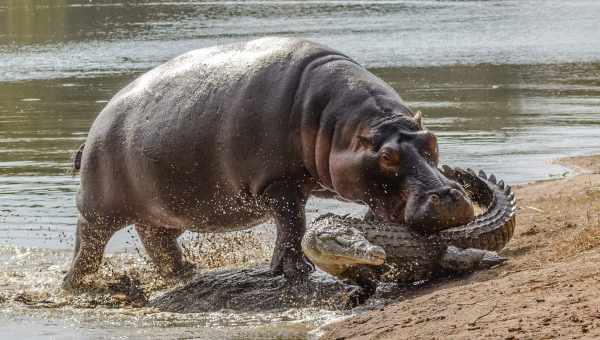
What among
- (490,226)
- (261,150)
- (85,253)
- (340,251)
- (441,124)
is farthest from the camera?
(441,124)

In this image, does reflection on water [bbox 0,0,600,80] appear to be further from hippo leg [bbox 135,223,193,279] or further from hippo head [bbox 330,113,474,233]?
hippo head [bbox 330,113,474,233]

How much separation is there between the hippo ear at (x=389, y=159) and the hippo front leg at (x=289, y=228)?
0.76 meters

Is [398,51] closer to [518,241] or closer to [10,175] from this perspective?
[10,175]

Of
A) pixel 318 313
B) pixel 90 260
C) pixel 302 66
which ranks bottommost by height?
pixel 90 260

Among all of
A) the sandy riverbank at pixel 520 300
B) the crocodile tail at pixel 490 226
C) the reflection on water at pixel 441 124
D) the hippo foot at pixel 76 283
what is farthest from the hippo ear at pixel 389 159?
the reflection on water at pixel 441 124

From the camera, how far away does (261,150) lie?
7.10 m

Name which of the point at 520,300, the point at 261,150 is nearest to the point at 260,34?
the point at 261,150

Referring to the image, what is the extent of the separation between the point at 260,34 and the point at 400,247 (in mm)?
28199

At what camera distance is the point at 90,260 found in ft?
27.8

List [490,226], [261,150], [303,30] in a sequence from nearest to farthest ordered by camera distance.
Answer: [490,226], [261,150], [303,30]

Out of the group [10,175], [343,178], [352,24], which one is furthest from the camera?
[352,24]

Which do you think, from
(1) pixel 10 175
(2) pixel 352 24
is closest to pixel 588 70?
(1) pixel 10 175

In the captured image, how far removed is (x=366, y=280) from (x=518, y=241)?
1.33 m

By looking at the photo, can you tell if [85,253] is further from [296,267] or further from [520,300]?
[520,300]
